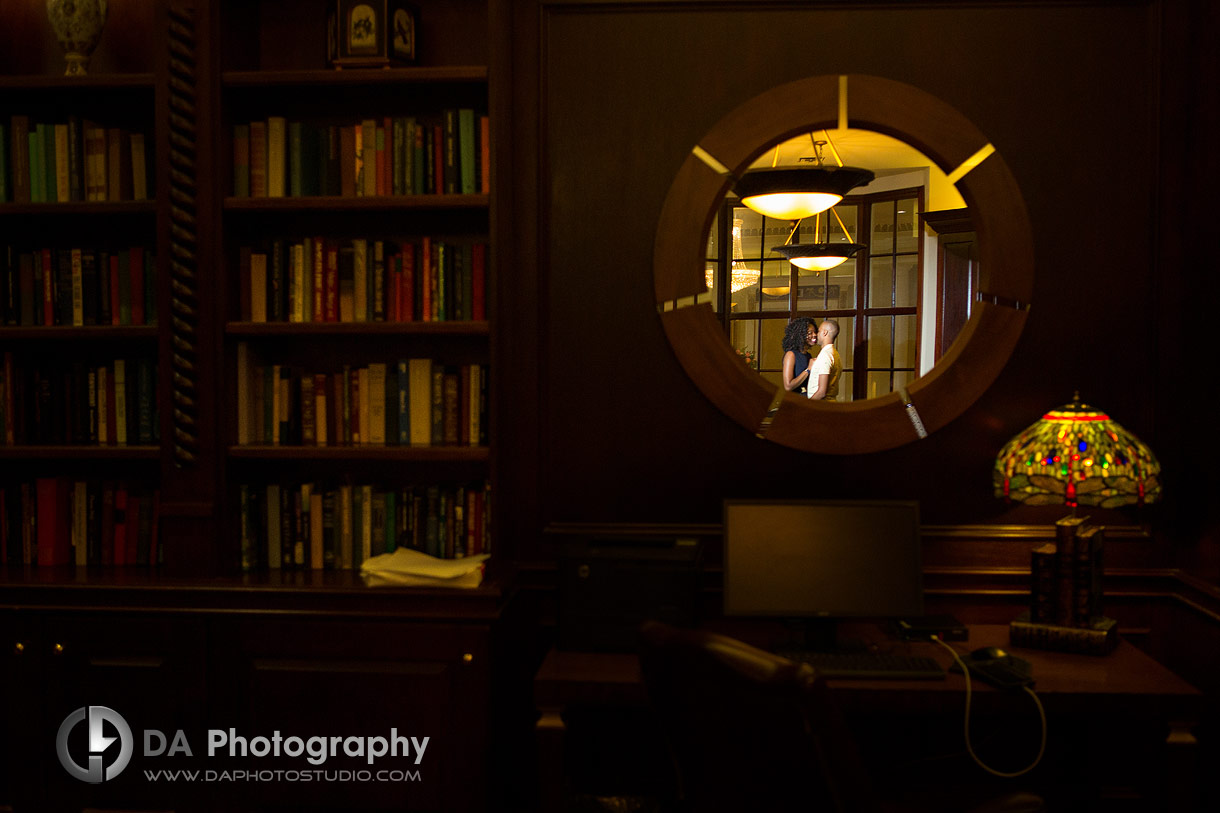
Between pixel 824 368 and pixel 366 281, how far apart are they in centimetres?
316

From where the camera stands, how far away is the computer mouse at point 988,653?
2143 millimetres

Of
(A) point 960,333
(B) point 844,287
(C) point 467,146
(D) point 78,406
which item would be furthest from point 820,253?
(D) point 78,406

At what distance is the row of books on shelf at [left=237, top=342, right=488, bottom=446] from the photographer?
2.63 m

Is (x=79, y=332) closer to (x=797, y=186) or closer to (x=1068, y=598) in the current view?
(x=797, y=186)

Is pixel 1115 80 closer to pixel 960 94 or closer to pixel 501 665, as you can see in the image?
pixel 960 94

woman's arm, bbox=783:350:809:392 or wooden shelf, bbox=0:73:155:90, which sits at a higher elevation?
wooden shelf, bbox=0:73:155:90

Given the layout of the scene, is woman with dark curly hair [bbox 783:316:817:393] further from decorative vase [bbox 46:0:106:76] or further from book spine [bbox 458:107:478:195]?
decorative vase [bbox 46:0:106:76]

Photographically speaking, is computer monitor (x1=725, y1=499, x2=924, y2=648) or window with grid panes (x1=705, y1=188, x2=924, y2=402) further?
window with grid panes (x1=705, y1=188, x2=924, y2=402)

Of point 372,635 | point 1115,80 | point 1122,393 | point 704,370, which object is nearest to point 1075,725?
point 1122,393

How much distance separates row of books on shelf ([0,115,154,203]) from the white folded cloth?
129 cm

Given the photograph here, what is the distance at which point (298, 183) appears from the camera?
8.55ft

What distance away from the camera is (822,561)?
233 cm

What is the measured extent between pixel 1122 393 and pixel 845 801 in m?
1.65

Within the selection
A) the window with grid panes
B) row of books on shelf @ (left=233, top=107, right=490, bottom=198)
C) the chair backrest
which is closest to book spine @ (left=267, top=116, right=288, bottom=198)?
row of books on shelf @ (left=233, top=107, right=490, bottom=198)
